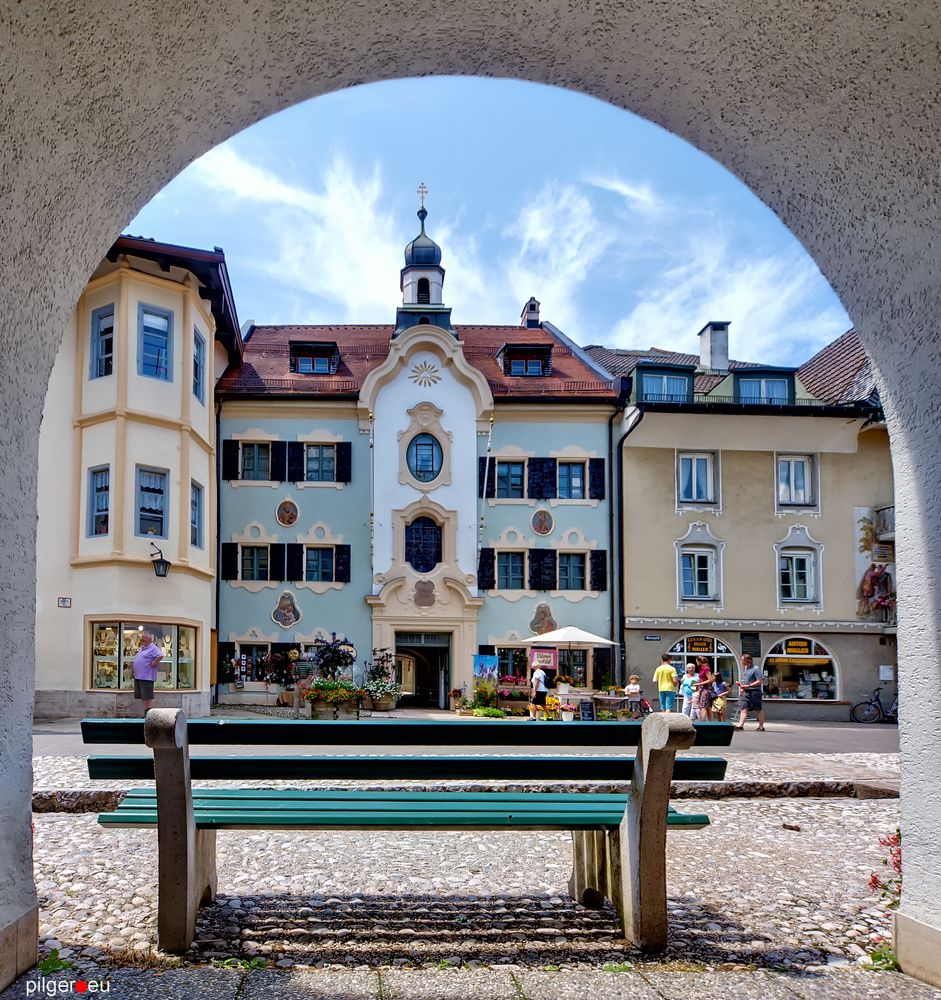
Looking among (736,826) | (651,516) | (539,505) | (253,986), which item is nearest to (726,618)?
(651,516)


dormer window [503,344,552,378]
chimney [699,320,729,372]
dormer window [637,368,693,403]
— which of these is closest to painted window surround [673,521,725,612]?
dormer window [637,368,693,403]

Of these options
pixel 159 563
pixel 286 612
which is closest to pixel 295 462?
pixel 286 612

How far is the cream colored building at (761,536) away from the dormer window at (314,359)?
9.26 meters

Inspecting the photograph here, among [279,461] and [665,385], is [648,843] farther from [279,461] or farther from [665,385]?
[665,385]

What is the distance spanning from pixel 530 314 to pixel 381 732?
3485cm

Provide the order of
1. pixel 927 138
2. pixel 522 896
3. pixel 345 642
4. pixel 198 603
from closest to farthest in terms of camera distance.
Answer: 1. pixel 927 138
2. pixel 522 896
3. pixel 198 603
4. pixel 345 642

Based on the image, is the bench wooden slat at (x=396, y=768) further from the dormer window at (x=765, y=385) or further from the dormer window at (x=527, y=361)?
the dormer window at (x=765, y=385)

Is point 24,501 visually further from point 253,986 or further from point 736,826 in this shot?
point 736,826

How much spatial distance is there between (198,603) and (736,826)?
62.6ft

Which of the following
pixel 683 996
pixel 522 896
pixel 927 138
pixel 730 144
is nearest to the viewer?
pixel 683 996

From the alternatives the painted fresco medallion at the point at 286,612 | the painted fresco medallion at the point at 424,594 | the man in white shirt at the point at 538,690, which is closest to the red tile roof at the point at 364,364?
the painted fresco medallion at the point at 424,594

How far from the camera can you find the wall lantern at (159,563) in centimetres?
2309

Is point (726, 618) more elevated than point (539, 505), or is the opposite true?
point (539, 505)

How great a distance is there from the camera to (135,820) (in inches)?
168
